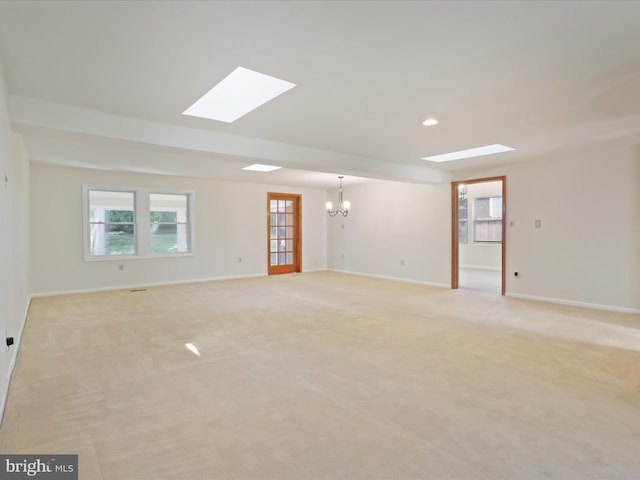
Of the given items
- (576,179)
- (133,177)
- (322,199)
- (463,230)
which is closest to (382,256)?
(322,199)

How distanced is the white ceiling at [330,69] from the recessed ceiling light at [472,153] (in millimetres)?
517

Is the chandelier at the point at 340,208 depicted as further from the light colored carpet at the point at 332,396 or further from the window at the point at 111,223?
the window at the point at 111,223

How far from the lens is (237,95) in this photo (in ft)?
11.0

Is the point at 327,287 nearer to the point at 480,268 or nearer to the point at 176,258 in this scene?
the point at 176,258

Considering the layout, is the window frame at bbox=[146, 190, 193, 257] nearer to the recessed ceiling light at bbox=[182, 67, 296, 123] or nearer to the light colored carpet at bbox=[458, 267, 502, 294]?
the recessed ceiling light at bbox=[182, 67, 296, 123]

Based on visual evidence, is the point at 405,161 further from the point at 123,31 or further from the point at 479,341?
the point at 123,31

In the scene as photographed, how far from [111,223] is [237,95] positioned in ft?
16.9

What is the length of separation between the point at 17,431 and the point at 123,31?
2443 mm

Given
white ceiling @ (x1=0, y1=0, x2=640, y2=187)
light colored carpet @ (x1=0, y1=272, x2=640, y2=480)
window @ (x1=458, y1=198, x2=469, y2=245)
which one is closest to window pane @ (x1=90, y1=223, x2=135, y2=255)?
light colored carpet @ (x1=0, y1=272, x2=640, y2=480)

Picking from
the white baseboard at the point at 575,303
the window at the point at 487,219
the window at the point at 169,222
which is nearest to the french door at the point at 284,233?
the window at the point at 169,222

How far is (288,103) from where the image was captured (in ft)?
10.7

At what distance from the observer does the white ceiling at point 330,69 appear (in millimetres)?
1926

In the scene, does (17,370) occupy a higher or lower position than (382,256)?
lower

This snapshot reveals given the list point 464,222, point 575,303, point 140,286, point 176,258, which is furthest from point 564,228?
point 140,286
